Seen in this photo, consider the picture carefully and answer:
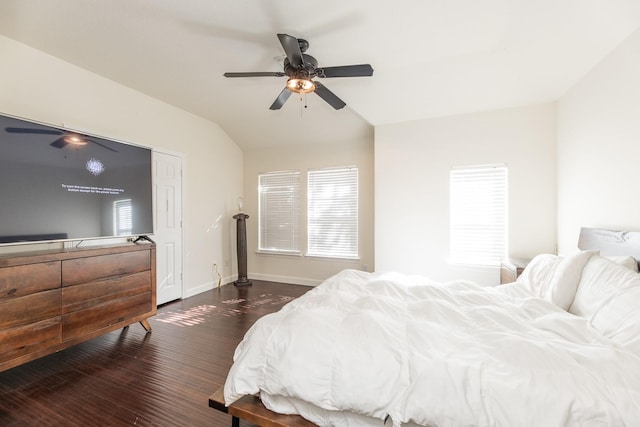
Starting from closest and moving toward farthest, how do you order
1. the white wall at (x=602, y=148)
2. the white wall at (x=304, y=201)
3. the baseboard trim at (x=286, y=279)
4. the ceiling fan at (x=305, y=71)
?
the white wall at (x=602, y=148)
the ceiling fan at (x=305, y=71)
the white wall at (x=304, y=201)
the baseboard trim at (x=286, y=279)

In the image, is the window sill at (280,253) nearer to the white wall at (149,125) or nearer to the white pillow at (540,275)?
the white wall at (149,125)

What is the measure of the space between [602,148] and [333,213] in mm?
3428

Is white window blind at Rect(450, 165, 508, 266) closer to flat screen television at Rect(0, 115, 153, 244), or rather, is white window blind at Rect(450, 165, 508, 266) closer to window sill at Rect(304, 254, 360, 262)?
window sill at Rect(304, 254, 360, 262)

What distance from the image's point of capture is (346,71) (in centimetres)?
228

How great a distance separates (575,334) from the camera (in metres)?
1.34

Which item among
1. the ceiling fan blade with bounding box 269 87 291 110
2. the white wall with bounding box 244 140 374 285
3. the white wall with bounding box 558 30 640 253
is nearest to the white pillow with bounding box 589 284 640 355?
the white wall with bounding box 558 30 640 253

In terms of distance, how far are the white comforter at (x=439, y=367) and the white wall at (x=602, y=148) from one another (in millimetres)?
1401

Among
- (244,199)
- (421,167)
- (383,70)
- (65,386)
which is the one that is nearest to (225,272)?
(244,199)

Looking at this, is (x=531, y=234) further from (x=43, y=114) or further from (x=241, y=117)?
(x=43, y=114)

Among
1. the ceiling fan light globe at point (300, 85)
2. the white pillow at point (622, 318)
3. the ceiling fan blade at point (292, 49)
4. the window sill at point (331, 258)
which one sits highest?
the ceiling fan blade at point (292, 49)

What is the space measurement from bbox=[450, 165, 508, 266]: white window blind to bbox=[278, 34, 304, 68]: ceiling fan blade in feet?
8.74

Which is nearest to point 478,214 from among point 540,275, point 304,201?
point 540,275

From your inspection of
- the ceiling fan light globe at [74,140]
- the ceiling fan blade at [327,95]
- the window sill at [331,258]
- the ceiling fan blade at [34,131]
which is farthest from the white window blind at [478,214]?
the ceiling fan blade at [34,131]

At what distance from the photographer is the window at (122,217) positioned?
2869mm
